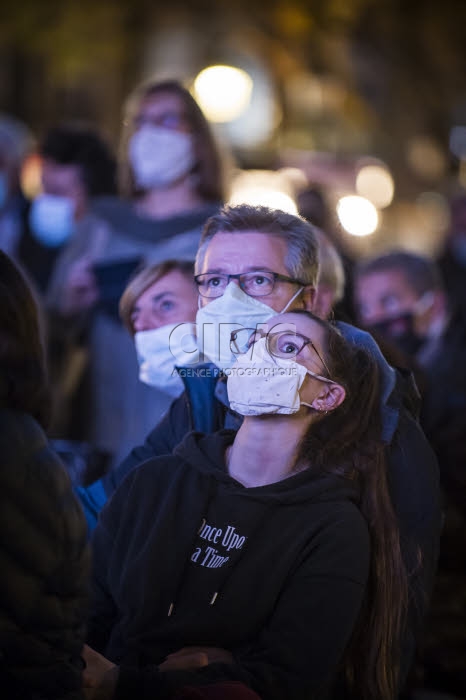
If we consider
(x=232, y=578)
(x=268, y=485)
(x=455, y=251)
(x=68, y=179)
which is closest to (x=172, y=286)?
(x=268, y=485)

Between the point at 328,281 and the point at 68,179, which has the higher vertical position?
the point at 328,281

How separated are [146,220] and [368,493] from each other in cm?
247

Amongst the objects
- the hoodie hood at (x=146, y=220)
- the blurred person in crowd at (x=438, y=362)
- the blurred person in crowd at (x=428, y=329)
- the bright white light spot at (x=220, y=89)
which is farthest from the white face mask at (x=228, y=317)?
the bright white light spot at (x=220, y=89)

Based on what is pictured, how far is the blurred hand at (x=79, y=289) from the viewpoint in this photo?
17.7ft

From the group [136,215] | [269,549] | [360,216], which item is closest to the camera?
[269,549]

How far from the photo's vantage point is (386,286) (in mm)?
5793

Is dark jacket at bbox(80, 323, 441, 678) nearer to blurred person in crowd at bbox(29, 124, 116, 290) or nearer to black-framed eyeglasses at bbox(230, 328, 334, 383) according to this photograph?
black-framed eyeglasses at bbox(230, 328, 334, 383)

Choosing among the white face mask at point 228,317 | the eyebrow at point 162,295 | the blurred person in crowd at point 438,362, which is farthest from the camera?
the blurred person in crowd at point 438,362

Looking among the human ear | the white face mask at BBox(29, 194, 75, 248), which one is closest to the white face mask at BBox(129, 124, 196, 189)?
the white face mask at BBox(29, 194, 75, 248)

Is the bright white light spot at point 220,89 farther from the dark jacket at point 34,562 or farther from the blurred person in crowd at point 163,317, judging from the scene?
the dark jacket at point 34,562

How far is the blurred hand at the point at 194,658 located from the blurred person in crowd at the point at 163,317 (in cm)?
112

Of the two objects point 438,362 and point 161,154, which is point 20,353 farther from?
point 438,362

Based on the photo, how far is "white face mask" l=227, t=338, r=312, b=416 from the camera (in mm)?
3014

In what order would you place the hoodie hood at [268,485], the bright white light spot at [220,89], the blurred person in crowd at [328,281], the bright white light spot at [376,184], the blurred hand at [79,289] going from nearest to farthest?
the hoodie hood at [268,485] < the blurred person in crowd at [328,281] < the blurred hand at [79,289] < the bright white light spot at [220,89] < the bright white light spot at [376,184]
